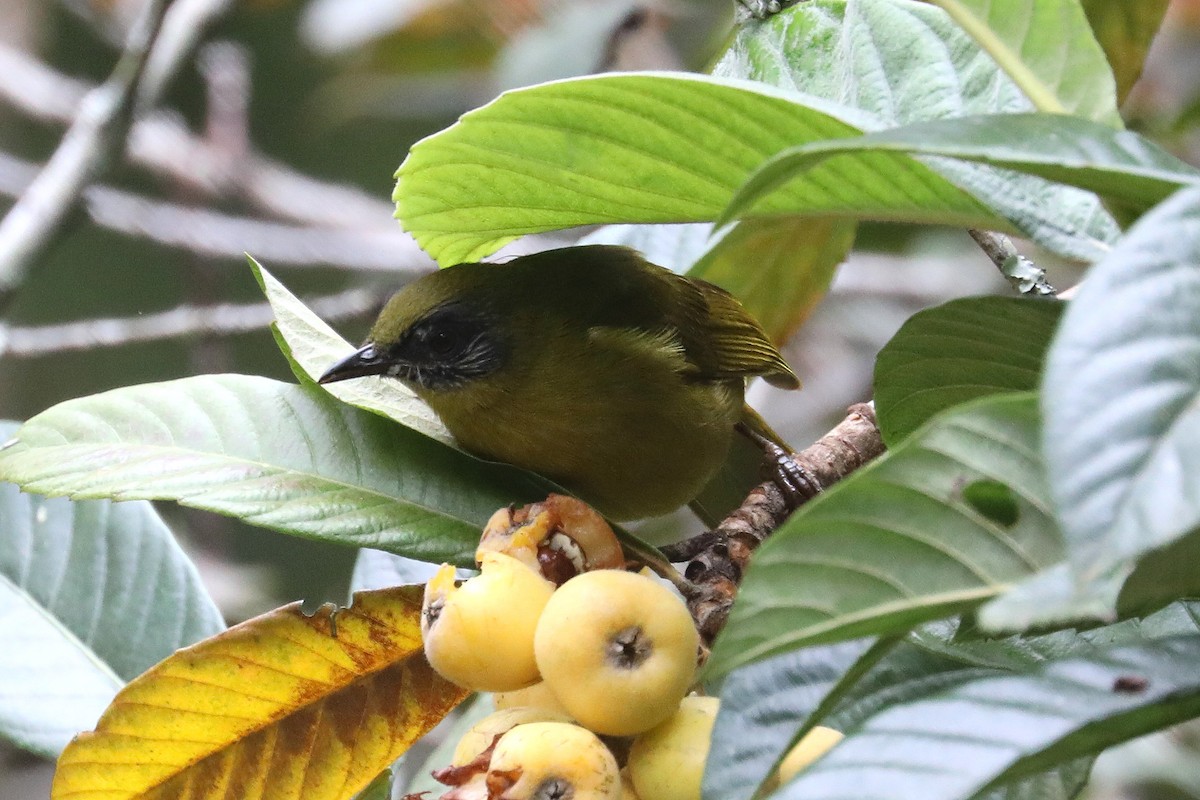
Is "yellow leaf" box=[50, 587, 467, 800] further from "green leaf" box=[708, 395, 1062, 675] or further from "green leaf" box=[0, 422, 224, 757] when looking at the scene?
"green leaf" box=[708, 395, 1062, 675]

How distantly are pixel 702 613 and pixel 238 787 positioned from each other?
604mm

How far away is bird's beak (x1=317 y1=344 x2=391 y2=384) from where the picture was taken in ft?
6.04

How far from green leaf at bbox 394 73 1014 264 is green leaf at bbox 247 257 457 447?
0.87 ft

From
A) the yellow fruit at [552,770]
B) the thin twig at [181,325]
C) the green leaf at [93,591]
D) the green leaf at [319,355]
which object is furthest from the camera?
the thin twig at [181,325]

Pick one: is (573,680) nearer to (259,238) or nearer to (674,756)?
(674,756)

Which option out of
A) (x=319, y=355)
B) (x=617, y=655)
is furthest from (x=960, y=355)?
(x=319, y=355)

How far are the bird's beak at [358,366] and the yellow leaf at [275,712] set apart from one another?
1.46 feet

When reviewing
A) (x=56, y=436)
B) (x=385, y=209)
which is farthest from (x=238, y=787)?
(x=385, y=209)

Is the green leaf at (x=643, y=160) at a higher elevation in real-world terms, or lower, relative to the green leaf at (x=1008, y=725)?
higher

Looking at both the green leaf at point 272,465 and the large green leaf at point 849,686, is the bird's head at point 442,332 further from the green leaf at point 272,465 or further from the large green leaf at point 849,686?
the large green leaf at point 849,686

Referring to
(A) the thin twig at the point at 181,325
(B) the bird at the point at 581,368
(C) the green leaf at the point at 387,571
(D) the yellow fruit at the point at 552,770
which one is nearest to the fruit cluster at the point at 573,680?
(D) the yellow fruit at the point at 552,770

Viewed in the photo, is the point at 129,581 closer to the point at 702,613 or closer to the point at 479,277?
the point at 479,277

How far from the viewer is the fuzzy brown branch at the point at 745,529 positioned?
1285 mm

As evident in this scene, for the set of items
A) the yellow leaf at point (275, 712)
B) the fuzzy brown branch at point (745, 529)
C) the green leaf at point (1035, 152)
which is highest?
the green leaf at point (1035, 152)
